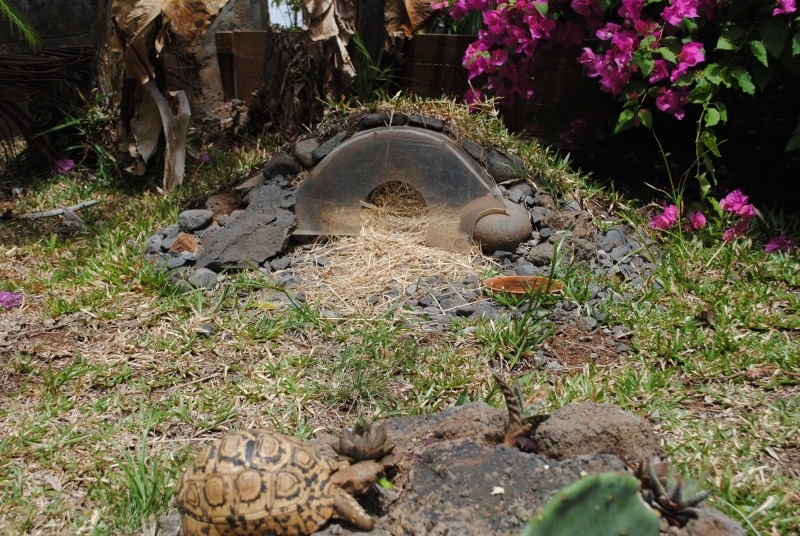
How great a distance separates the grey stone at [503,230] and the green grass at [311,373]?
12.8 inches


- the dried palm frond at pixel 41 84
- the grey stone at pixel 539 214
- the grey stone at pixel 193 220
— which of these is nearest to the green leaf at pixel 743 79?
the grey stone at pixel 539 214

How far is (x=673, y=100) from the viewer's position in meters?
4.08

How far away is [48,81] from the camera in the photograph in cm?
545

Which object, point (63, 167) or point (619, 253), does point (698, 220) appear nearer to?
point (619, 253)

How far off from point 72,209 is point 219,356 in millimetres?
2163

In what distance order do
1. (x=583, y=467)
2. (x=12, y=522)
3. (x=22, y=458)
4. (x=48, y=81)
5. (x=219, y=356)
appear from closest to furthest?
(x=583, y=467) → (x=12, y=522) → (x=22, y=458) → (x=219, y=356) → (x=48, y=81)

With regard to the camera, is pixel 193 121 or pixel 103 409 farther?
pixel 193 121

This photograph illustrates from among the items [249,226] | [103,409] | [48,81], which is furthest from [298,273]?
[48,81]

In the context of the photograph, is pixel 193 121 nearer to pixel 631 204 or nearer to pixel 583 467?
pixel 631 204

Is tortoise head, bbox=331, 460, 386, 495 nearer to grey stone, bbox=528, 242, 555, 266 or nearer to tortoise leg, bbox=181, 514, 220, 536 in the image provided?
tortoise leg, bbox=181, 514, 220, 536

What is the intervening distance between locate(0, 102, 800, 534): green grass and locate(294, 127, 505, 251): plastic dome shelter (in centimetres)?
70

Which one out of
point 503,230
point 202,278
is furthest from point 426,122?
point 202,278

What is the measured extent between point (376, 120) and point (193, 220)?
1291mm

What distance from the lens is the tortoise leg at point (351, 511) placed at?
1.81 meters
